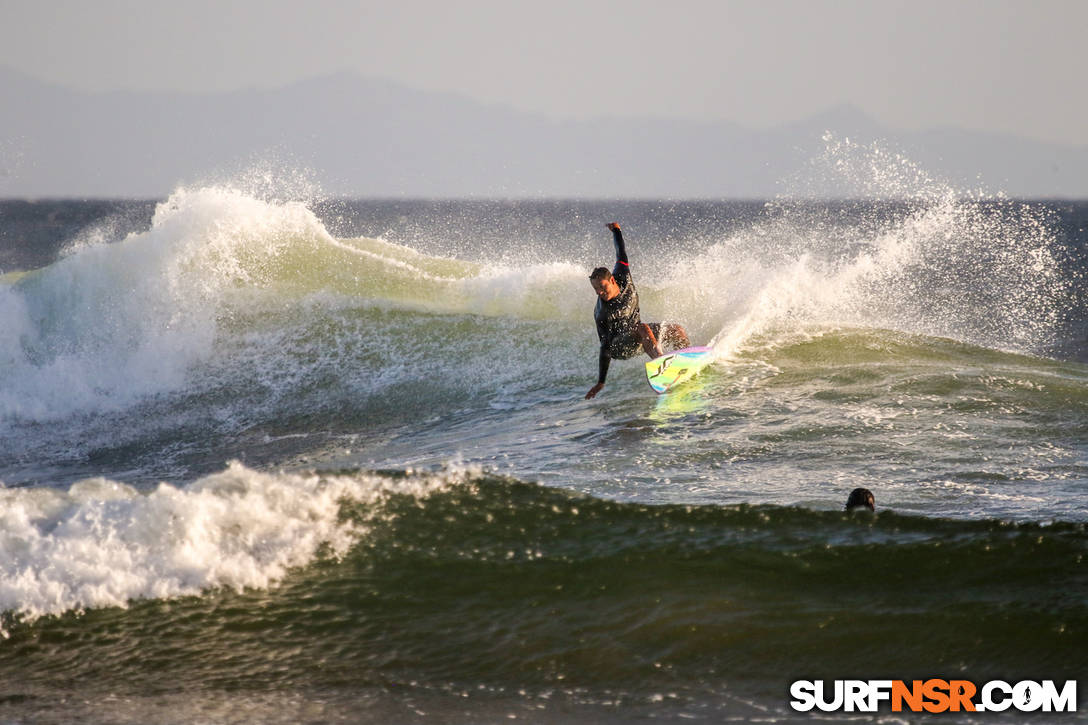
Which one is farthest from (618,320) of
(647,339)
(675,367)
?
(675,367)

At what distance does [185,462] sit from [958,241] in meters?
68.3

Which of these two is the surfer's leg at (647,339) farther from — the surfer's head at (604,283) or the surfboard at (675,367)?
the surfer's head at (604,283)

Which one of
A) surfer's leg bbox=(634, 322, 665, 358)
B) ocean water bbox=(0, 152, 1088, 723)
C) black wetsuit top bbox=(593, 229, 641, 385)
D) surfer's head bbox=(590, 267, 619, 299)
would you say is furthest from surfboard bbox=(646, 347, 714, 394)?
surfer's head bbox=(590, 267, 619, 299)

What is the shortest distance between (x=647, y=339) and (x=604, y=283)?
94cm

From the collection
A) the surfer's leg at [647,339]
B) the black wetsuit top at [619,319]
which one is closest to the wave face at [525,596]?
the black wetsuit top at [619,319]

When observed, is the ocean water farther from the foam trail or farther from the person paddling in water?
the person paddling in water

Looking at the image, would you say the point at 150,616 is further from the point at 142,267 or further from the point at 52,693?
the point at 142,267

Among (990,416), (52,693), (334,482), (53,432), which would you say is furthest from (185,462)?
(990,416)

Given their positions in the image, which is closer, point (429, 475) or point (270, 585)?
point (270, 585)

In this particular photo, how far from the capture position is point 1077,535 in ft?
19.2

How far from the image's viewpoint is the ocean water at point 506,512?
491 centimetres

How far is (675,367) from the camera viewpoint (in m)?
11.0

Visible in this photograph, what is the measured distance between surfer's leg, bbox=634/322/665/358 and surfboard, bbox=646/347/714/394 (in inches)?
3.6

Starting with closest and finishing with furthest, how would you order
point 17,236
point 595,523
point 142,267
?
point 595,523
point 142,267
point 17,236
